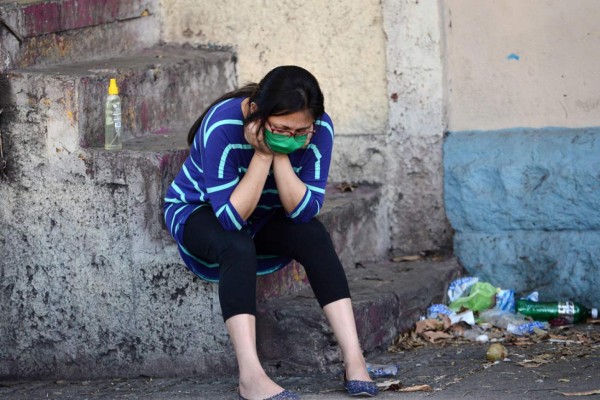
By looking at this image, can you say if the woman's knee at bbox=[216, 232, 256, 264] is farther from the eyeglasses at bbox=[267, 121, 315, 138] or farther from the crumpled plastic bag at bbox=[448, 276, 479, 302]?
the crumpled plastic bag at bbox=[448, 276, 479, 302]

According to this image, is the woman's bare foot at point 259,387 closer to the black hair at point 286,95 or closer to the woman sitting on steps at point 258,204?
the woman sitting on steps at point 258,204

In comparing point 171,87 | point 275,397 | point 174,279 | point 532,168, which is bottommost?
point 275,397

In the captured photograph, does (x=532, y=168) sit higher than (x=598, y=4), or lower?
lower

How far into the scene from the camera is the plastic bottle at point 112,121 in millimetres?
5133

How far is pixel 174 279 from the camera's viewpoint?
507cm

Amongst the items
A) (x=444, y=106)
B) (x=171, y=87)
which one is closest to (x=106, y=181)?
(x=171, y=87)

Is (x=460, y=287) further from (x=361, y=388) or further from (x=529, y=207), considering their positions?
(x=361, y=388)

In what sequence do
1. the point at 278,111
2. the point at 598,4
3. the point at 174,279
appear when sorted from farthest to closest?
the point at 598,4 < the point at 174,279 < the point at 278,111

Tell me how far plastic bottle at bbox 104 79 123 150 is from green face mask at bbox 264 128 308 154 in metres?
1.03

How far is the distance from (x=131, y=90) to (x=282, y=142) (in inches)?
55.9

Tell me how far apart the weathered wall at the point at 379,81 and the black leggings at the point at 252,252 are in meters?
1.50

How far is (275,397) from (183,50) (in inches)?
106

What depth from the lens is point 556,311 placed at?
570cm

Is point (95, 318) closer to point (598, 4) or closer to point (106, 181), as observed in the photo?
point (106, 181)
